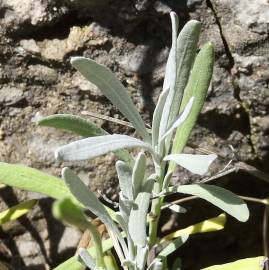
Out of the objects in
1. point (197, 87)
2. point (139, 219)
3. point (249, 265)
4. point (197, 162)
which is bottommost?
point (249, 265)

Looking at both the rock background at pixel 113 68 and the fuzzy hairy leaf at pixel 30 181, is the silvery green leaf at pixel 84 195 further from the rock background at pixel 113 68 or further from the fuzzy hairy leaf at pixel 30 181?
the rock background at pixel 113 68

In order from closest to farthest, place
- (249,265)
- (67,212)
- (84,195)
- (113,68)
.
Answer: (67,212) → (84,195) → (249,265) → (113,68)

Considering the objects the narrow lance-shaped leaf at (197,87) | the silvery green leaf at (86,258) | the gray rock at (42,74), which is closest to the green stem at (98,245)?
the silvery green leaf at (86,258)

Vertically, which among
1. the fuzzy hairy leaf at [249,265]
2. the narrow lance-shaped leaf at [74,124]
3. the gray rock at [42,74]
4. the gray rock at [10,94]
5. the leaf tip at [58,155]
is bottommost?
the fuzzy hairy leaf at [249,265]

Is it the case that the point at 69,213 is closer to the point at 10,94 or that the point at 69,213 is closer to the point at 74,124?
the point at 74,124

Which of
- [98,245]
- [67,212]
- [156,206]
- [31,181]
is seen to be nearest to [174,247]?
[156,206]

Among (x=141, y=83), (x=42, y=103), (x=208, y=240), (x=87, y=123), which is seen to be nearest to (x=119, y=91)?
(x=87, y=123)

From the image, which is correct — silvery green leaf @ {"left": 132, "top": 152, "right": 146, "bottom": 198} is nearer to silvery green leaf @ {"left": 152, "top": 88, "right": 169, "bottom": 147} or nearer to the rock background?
silvery green leaf @ {"left": 152, "top": 88, "right": 169, "bottom": 147}

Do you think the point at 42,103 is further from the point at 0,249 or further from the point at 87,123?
the point at 0,249

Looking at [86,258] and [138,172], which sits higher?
[138,172]
